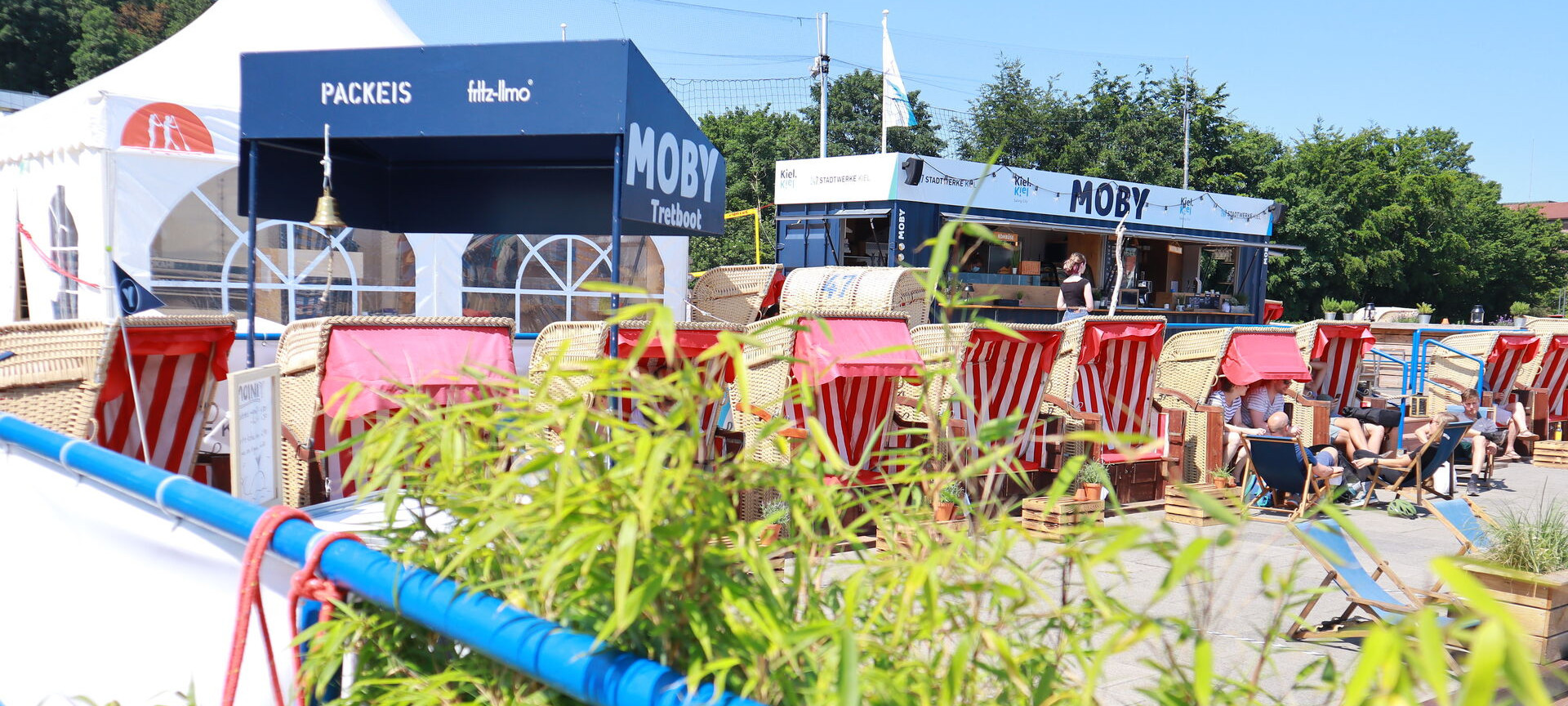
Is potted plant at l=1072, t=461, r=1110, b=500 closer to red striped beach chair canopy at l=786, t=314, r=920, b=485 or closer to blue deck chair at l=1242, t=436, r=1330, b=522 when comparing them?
blue deck chair at l=1242, t=436, r=1330, b=522

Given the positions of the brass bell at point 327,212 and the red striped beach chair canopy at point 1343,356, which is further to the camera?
the red striped beach chair canopy at point 1343,356

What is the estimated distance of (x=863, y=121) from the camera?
46344 mm

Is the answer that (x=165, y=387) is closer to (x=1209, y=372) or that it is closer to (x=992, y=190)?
(x=1209, y=372)

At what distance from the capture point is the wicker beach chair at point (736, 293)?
44.4 feet

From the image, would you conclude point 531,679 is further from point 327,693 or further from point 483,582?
point 327,693

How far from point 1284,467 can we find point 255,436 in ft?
19.5

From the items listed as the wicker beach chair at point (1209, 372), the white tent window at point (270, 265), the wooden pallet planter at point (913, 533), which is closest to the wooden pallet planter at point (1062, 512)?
the wicker beach chair at point (1209, 372)

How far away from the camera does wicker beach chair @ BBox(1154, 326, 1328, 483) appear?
7.55 metres

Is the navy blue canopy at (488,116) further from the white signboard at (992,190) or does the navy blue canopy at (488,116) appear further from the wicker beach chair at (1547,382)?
the wicker beach chair at (1547,382)

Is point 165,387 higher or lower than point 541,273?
lower

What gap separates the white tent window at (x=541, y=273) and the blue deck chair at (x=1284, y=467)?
6.65 meters

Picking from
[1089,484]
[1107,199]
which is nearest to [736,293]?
[1089,484]

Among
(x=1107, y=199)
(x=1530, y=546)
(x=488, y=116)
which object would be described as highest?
(x=1107, y=199)

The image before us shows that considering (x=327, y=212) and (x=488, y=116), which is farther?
(x=327, y=212)
